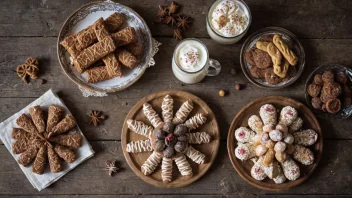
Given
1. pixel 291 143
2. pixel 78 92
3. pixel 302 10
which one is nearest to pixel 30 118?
pixel 78 92

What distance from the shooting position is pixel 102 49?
2193 mm

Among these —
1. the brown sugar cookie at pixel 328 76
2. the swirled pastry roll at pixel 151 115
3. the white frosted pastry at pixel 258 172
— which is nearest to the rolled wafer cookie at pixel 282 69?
the brown sugar cookie at pixel 328 76

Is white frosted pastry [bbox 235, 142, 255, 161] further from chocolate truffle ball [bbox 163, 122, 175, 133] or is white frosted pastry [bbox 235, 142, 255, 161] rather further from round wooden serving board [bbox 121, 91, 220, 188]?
chocolate truffle ball [bbox 163, 122, 175, 133]

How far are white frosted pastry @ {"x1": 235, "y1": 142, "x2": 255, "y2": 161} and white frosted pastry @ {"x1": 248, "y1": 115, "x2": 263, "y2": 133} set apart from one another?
0.36 ft

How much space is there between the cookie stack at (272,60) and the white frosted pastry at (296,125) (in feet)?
0.87

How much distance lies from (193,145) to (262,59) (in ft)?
2.30

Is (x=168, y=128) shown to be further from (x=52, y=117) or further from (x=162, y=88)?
(x=52, y=117)

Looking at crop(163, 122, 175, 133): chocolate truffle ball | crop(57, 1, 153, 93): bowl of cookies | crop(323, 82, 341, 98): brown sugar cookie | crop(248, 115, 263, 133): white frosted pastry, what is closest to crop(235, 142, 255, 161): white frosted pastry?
crop(248, 115, 263, 133): white frosted pastry

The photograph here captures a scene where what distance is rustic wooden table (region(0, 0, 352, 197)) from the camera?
7.77ft

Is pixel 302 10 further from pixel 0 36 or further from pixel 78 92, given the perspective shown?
pixel 0 36

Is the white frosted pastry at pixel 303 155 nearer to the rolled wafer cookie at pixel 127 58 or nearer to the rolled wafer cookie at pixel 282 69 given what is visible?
the rolled wafer cookie at pixel 282 69

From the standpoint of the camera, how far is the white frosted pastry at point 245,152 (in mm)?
2248

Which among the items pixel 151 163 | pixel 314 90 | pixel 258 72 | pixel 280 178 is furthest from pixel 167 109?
pixel 314 90

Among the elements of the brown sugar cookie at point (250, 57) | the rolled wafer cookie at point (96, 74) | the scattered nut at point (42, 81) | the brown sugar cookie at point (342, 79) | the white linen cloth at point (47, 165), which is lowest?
the white linen cloth at point (47, 165)
